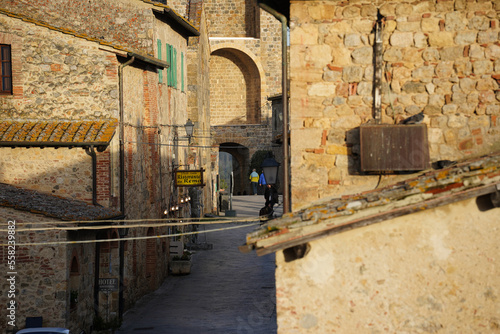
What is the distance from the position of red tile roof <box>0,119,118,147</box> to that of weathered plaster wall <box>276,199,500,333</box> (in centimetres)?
857

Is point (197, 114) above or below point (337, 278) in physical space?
above

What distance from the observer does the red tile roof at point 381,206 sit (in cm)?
780

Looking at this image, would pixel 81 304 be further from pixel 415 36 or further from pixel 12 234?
pixel 415 36

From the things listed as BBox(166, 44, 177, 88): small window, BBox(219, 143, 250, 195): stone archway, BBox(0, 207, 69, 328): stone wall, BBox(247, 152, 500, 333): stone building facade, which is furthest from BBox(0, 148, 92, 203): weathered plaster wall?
BBox(219, 143, 250, 195): stone archway

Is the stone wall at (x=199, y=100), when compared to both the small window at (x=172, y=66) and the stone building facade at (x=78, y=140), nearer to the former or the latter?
the small window at (x=172, y=66)

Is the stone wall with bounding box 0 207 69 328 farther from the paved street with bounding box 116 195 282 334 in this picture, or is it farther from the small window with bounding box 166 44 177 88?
the small window with bounding box 166 44 177 88

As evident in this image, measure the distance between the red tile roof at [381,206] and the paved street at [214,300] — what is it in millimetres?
7594

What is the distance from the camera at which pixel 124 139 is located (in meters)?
17.5

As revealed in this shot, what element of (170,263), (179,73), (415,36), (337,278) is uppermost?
(179,73)

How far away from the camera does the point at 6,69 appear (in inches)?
661

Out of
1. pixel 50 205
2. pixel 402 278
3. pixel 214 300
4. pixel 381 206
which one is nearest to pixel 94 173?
pixel 50 205

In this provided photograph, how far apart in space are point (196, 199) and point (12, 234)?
16.5 metres

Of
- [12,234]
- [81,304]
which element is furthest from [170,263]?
[12,234]

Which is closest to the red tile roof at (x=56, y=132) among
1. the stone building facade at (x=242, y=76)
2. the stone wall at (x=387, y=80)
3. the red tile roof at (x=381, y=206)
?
the stone wall at (x=387, y=80)
